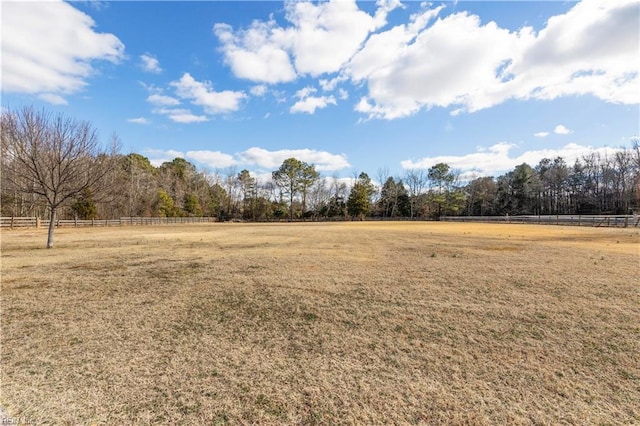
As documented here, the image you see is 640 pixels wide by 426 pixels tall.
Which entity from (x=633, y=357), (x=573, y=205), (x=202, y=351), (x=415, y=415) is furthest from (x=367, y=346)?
(x=573, y=205)

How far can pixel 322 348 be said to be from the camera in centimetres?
397

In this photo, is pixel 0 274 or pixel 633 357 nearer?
pixel 633 357

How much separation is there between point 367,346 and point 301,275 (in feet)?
13.4

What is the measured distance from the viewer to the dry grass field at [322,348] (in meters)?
2.77

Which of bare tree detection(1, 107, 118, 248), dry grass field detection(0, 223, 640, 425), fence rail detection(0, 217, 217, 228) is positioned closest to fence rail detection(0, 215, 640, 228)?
fence rail detection(0, 217, 217, 228)

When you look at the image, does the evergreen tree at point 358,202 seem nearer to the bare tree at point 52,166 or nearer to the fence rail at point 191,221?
the fence rail at point 191,221

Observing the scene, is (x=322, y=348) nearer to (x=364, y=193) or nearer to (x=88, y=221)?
(x=88, y=221)

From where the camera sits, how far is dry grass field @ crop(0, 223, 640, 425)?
2.77m

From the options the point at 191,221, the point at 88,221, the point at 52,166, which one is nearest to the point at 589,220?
the point at 52,166

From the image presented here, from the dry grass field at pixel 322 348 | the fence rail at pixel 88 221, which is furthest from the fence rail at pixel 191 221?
the dry grass field at pixel 322 348

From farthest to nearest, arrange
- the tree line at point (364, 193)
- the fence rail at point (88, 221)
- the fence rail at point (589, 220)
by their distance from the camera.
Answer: the tree line at point (364, 193)
the fence rail at point (589, 220)
the fence rail at point (88, 221)

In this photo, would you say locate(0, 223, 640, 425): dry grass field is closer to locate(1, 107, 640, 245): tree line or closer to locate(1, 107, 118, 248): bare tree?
locate(1, 107, 118, 248): bare tree

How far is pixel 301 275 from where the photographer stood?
26.1ft

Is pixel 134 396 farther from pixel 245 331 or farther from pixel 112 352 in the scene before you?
pixel 245 331
